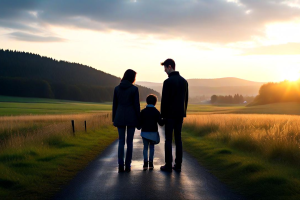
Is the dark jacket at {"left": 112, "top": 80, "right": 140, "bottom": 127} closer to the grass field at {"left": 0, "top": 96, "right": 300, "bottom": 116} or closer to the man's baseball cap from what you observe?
the man's baseball cap

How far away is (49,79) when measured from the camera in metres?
163

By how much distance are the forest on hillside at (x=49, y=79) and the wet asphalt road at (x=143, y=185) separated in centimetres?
12618

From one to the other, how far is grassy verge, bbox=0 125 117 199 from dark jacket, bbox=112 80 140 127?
1836mm

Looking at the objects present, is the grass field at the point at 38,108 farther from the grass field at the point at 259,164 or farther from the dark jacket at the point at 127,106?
the dark jacket at the point at 127,106

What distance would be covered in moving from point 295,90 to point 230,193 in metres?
109

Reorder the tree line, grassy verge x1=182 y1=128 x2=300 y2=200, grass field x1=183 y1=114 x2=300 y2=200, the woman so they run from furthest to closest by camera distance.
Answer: the tree line
the woman
grass field x1=183 y1=114 x2=300 y2=200
grassy verge x1=182 y1=128 x2=300 y2=200

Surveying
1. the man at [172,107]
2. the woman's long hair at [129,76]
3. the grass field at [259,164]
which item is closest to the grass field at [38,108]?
the grass field at [259,164]

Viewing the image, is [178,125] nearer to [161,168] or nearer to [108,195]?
[161,168]

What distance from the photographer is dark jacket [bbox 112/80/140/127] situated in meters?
8.73

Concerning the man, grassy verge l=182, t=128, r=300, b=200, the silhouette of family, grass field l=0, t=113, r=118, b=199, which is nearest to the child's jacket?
the silhouette of family

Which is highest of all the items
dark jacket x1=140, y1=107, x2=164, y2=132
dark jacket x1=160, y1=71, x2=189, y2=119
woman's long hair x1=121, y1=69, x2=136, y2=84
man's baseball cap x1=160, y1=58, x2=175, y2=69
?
man's baseball cap x1=160, y1=58, x2=175, y2=69

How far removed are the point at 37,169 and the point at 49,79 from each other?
161 meters

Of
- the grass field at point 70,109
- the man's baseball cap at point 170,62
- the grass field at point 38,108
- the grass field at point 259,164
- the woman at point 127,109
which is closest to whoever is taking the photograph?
the grass field at point 259,164

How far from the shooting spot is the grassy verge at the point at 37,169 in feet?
22.2
